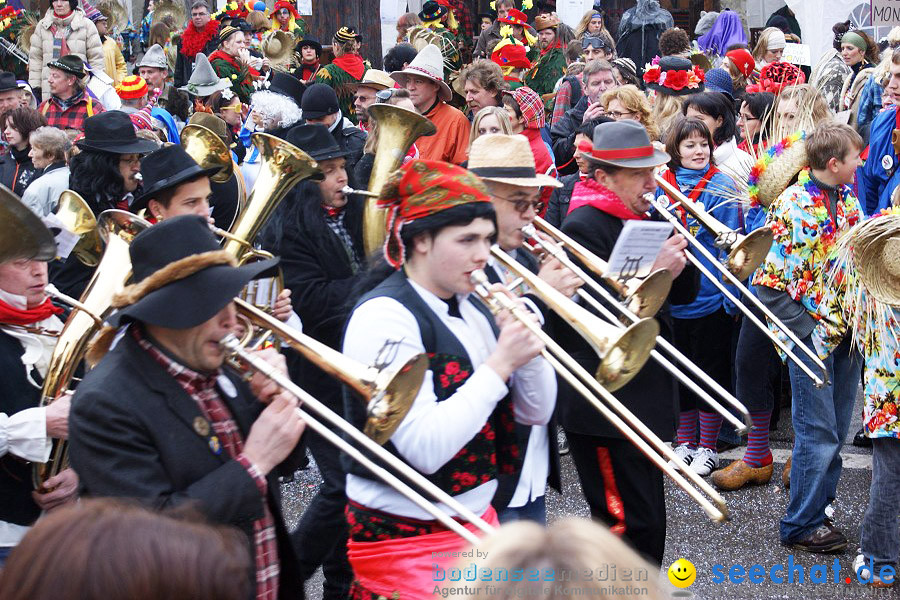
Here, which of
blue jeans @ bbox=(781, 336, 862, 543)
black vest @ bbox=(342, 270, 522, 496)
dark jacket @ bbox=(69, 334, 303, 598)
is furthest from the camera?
blue jeans @ bbox=(781, 336, 862, 543)

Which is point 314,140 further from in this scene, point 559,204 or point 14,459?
point 559,204

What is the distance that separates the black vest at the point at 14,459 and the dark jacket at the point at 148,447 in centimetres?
76

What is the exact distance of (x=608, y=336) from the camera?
335cm

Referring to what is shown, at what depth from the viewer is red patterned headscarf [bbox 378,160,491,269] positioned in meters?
2.98

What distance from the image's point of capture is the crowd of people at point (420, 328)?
2521mm

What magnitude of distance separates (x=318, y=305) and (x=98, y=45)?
1005 cm

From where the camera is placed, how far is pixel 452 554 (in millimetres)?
2814

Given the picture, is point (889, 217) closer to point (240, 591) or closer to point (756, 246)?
point (756, 246)

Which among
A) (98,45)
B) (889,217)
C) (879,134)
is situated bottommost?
(98,45)

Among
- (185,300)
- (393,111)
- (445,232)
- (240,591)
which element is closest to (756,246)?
(393,111)

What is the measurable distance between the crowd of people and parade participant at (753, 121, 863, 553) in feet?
0.04

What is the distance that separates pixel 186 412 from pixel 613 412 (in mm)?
1788

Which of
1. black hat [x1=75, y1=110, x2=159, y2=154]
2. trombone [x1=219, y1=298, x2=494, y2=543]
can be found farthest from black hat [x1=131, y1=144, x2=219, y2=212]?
trombone [x1=219, y1=298, x2=494, y2=543]

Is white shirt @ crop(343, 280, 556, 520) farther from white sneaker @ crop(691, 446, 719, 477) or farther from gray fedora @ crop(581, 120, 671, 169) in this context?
white sneaker @ crop(691, 446, 719, 477)
